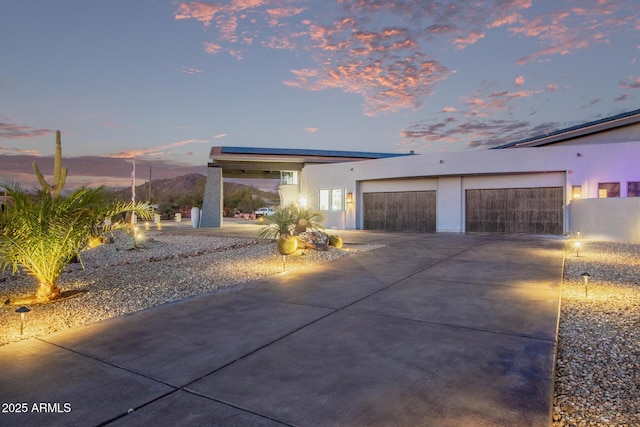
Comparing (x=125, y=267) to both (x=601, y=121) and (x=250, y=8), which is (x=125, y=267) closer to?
(x=250, y=8)

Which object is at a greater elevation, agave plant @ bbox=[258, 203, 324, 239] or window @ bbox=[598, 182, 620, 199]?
window @ bbox=[598, 182, 620, 199]

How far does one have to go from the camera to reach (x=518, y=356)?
3586mm

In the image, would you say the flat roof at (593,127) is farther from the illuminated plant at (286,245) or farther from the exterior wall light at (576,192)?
the illuminated plant at (286,245)

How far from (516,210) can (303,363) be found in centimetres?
1873

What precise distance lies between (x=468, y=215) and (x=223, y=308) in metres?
17.7

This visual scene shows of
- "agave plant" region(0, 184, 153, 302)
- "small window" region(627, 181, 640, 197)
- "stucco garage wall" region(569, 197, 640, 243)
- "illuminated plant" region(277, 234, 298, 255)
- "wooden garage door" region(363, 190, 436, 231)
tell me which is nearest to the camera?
"agave plant" region(0, 184, 153, 302)

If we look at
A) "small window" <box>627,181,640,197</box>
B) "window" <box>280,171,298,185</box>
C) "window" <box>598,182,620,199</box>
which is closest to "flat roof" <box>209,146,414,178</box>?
"window" <box>280,171,298,185</box>

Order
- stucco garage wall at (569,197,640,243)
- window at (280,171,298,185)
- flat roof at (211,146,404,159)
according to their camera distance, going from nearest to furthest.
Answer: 1. stucco garage wall at (569,197,640,243)
2. flat roof at (211,146,404,159)
3. window at (280,171,298,185)

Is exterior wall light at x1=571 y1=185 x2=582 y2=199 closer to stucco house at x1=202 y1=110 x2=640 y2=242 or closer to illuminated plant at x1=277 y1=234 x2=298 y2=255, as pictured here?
stucco house at x1=202 y1=110 x2=640 y2=242

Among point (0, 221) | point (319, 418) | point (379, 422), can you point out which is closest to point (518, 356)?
point (379, 422)

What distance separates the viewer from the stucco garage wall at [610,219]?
13.9m

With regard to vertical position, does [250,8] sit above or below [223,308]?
above

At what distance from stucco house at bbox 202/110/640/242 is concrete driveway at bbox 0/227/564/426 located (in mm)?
13456

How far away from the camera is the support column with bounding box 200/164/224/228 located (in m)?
25.6
